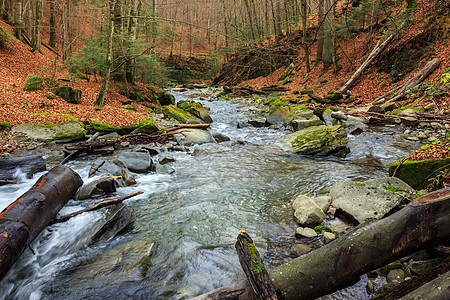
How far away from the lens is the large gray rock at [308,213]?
3.71 metres

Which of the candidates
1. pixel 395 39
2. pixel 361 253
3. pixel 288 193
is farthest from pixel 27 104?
pixel 395 39

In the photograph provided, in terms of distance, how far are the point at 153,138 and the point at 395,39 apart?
14.5m

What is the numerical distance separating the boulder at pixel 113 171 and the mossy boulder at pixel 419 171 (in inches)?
207

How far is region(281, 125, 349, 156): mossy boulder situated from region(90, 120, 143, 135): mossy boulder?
5723mm

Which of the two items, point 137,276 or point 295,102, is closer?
point 137,276

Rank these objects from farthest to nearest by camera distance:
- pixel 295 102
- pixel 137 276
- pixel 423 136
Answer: pixel 295 102
pixel 423 136
pixel 137 276

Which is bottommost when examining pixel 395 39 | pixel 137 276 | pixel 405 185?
pixel 137 276

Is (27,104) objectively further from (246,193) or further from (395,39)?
(395,39)

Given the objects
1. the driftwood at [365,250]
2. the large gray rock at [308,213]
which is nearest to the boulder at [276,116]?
the large gray rock at [308,213]

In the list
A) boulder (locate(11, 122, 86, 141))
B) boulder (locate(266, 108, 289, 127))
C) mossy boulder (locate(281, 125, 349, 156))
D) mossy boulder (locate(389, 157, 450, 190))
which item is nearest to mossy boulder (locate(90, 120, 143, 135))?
boulder (locate(11, 122, 86, 141))

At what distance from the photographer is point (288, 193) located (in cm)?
508

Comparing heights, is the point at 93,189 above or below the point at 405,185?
below

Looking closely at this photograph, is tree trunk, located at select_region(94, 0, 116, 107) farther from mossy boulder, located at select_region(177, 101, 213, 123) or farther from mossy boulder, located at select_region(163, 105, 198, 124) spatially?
mossy boulder, located at select_region(177, 101, 213, 123)

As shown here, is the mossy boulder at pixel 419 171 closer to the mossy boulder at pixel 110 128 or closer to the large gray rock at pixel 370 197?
the large gray rock at pixel 370 197
